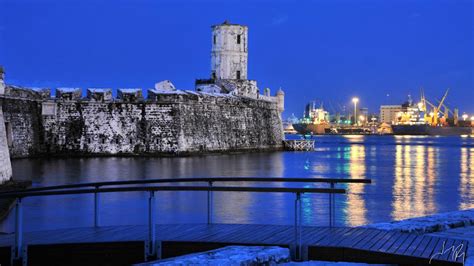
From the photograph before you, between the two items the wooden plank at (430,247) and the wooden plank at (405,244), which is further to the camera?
the wooden plank at (405,244)

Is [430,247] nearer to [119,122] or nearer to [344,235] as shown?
[344,235]

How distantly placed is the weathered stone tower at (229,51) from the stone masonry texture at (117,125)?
10.2 meters

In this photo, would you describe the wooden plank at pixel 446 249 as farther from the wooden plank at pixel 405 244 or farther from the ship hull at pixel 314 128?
the ship hull at pixel 314 128

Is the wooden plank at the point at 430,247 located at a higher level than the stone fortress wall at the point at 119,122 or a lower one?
lower

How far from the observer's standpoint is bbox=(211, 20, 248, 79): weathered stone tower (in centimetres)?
4897

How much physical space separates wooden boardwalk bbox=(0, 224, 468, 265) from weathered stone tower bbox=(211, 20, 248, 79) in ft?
138

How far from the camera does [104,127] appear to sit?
112 feet

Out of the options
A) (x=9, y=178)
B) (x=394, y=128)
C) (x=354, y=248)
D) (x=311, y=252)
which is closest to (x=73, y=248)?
(x=311, y=252)

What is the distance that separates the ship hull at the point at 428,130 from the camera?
171500mm

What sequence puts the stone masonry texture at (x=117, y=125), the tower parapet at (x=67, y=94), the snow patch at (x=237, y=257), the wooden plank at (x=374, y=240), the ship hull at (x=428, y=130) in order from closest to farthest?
the snow patch at (x=237, y=257)
the wooden plank at (x=374, y=240)
the stone masonry texture at (x=117, y=125)
the tower parapet at (x=67, y=94)
the ship hull at (x=428, y=130)

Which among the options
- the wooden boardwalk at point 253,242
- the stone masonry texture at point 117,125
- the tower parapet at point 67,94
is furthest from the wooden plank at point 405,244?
the tower parapet at point 67,94

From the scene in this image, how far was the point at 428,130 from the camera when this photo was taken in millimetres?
170875

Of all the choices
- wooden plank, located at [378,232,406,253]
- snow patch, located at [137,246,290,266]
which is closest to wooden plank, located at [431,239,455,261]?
wooden plank, located at [378,232,406,253]

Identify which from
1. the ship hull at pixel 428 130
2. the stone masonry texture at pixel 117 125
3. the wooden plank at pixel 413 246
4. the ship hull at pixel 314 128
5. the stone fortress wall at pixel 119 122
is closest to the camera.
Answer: the wooden plank at pixel 413 246
